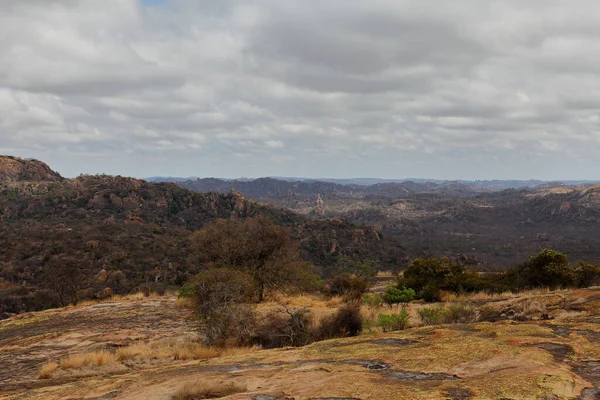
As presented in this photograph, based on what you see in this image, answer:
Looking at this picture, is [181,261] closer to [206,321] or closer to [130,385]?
[206,321]

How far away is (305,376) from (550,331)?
5.37 metres

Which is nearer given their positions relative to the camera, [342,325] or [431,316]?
[342,325]

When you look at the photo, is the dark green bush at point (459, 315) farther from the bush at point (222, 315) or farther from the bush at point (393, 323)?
the bush at point (222, 315)

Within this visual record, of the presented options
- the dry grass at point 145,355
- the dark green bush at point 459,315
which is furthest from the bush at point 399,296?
the dry grass at point 145,355

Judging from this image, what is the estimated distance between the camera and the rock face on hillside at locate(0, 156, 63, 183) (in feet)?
451

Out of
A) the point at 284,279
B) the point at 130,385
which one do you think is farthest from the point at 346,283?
the point at 130,385

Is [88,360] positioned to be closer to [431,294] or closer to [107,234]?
[431,294]

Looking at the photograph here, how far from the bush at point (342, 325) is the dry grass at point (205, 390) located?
249 inches

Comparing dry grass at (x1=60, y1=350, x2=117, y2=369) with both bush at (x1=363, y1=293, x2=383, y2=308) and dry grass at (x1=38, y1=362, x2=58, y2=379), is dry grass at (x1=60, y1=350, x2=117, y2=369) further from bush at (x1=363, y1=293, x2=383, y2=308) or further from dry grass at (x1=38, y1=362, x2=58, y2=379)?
bush at (x1=363, y1=293, x2=383, y2=308)

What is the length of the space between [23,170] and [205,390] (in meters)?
170

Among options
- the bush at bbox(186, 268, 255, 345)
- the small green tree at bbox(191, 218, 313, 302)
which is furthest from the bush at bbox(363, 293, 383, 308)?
the bush at bbox(186, 268, 255, 345)

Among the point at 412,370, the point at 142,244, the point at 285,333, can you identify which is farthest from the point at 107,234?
the point at 412,370

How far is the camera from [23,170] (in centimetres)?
14288

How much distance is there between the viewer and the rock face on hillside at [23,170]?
13751 centimetres
